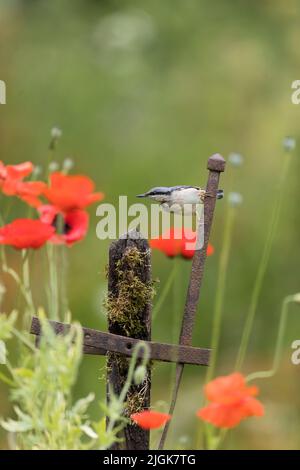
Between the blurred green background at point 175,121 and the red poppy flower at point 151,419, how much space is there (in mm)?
1352

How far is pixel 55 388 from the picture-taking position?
0.98 meters

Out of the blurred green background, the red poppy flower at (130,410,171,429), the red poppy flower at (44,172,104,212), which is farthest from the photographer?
the blurred green background

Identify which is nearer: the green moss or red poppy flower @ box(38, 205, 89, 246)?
the green moss

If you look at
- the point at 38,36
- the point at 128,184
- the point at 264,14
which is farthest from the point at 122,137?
the point at 264,14

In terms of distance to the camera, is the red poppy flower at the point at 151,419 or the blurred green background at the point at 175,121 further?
the blurred green background at the point at 175,121

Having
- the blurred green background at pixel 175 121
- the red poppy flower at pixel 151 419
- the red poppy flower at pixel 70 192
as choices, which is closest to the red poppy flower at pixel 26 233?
the red poppy flower at pixel 70 192

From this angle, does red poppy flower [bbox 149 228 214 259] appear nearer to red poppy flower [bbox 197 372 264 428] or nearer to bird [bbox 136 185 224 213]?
bird [bbox 136 185 224 213]

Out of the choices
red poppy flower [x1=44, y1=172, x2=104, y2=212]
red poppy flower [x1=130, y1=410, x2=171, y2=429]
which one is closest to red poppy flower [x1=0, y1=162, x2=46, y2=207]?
red poppy flower [x1=44, y1=172, x2=104, y2=212]

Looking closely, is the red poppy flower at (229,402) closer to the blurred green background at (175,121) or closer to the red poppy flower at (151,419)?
the red poppy flower at (151,419)

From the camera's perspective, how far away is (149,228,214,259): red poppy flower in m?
1.23

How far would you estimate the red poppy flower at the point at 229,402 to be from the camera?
1.07m

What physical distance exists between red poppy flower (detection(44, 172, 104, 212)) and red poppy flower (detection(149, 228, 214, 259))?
0.32ft

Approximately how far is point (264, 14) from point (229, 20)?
0.12m
